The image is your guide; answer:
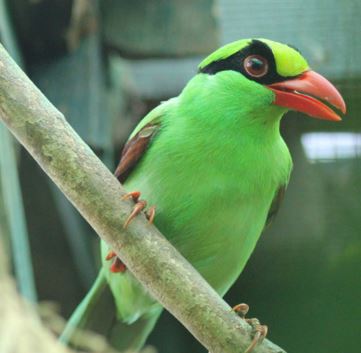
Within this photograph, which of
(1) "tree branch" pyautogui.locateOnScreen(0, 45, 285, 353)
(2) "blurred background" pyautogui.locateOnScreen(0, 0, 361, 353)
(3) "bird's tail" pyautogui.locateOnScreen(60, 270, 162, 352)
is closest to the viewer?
(1) "tree branch" pyautogui.locateOnScreen(0, 45, 285, 353)

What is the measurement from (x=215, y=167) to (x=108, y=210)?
35 cm

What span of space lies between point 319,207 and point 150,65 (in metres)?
0.88

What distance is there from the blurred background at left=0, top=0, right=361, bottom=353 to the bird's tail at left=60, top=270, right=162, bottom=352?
0.41 metres

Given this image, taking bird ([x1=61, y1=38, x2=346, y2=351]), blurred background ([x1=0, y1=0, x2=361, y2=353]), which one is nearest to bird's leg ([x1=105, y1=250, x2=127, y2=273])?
bird ([x1=61, y1=38, x2=346, y2=351])

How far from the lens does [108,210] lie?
126cm

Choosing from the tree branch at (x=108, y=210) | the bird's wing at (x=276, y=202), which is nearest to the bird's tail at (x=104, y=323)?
the bird's wing at (x=276, y=202)

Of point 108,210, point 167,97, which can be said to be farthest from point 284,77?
point 167,97

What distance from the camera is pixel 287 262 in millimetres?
2311

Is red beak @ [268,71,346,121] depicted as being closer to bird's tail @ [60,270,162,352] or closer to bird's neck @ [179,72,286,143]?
bird's neck @ [179,72,286,143]

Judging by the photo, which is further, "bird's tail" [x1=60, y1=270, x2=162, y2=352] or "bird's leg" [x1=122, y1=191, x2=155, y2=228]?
"bird's tail" [x1=60, y1=270, x2=162, y2=352]

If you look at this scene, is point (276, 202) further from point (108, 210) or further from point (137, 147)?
point (108, 210)

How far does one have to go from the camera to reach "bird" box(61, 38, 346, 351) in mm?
1497

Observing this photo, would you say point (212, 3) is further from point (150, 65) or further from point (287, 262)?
point (287, 262)

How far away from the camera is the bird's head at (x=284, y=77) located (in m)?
1.45
